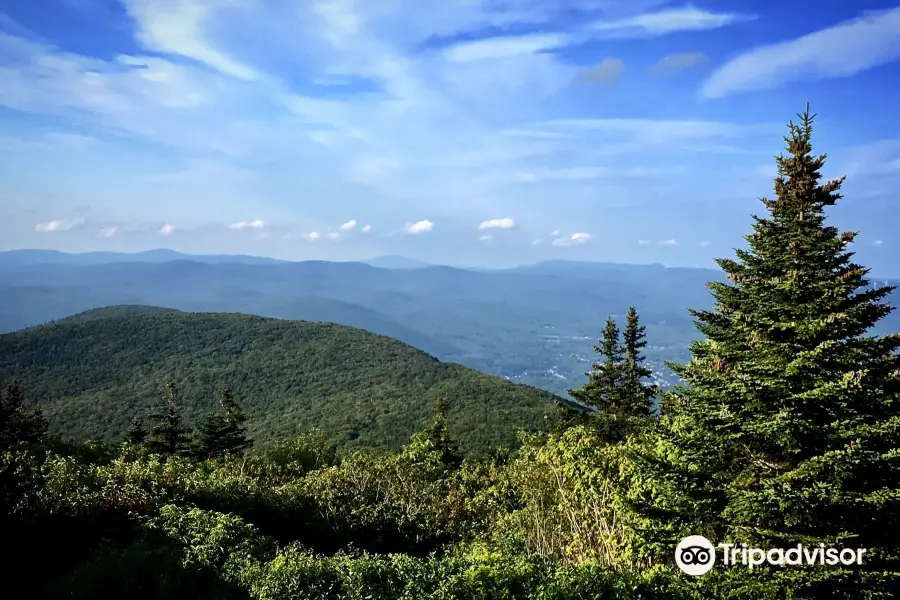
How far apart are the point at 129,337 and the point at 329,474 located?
416 ft

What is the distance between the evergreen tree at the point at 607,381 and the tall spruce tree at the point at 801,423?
2253cm

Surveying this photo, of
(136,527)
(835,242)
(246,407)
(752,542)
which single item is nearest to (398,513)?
(136,527)

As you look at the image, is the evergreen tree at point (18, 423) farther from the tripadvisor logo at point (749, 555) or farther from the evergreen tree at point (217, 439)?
the tripadvisor logo at point (749, 555)

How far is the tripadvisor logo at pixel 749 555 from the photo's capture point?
32.2ft

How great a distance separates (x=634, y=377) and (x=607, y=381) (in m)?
1.73

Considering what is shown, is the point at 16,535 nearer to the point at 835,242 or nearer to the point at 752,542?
the point at 752,542

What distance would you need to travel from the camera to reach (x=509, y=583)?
10031 mm

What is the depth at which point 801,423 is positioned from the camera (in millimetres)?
9797

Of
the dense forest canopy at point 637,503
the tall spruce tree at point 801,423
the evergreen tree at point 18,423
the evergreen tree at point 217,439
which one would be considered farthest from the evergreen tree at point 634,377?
the evergreen tree at point 18,423

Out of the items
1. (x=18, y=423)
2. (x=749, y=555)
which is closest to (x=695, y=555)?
(x=749, y=555)

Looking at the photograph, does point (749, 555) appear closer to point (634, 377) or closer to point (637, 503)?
point (637, 503)

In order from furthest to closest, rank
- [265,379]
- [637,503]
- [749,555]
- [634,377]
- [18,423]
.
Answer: [265,379]
[18,423]
[634,377]
[637,503]
[749,555]

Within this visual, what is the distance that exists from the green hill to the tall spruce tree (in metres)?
53.6

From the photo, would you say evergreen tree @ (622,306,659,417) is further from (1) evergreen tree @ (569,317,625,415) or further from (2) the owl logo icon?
(2) the owl logo icon
